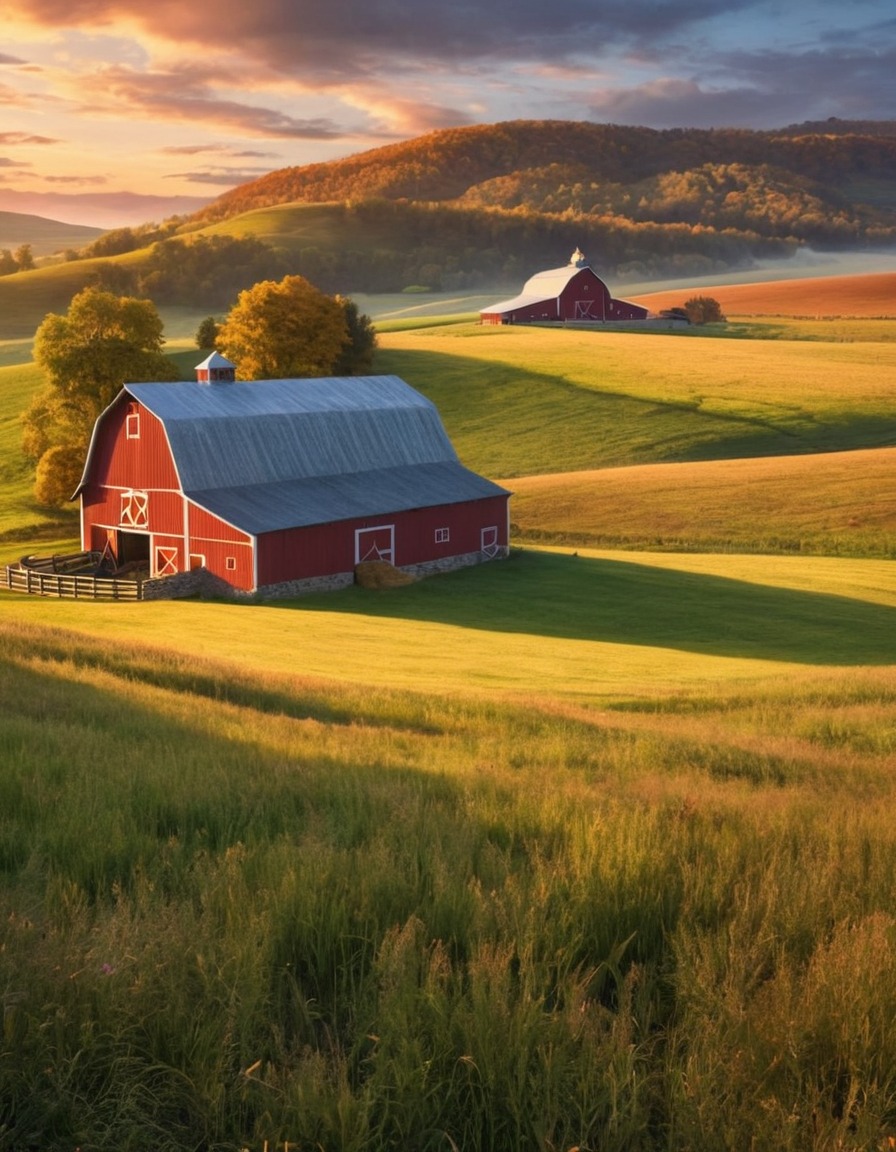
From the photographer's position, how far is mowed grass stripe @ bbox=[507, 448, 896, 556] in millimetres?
49156

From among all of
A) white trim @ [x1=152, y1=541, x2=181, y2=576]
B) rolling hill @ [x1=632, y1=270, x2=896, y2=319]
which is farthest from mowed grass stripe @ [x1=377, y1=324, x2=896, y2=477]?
rolling hill @ [x1=632, y1=270, x2=896, y2=319]

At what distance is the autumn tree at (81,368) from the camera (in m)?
55.0

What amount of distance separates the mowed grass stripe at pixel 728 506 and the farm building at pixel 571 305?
214 feet

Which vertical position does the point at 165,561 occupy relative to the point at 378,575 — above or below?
above

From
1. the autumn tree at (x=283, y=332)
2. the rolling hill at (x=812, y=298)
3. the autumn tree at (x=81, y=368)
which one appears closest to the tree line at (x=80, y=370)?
the autumn tree at (x=81, y=368)

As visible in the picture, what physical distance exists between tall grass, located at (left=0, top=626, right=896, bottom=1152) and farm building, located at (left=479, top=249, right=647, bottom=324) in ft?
381

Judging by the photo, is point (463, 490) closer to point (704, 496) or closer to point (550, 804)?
point (704, 496)

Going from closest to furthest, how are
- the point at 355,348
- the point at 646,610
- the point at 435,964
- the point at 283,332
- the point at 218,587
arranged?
1. the point at 435,964
2. the point at 646,610
3. the point at 218,587
4. the point at 283,332
5. the point at 355,348

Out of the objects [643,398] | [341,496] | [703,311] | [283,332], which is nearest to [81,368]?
[283,332]

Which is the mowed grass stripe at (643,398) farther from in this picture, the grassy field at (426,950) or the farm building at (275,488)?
the grassy field at (426,950)

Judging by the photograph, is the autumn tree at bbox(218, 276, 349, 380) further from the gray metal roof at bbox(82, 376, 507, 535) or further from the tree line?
the gray metal roof at bbox(82, 376, 507, 535)

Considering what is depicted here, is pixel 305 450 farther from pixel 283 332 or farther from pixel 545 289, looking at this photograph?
pixel 545 289

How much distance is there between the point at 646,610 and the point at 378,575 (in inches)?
395

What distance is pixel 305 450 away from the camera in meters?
45.7
